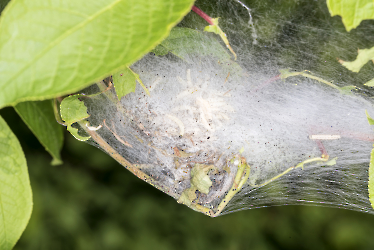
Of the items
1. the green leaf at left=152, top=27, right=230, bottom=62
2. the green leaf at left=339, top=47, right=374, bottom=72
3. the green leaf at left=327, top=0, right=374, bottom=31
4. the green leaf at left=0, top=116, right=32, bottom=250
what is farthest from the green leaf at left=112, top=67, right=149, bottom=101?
the green leaf at left=339, top=47, right=374, bottom=72

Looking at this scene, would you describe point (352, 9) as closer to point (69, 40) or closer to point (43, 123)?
point (69, 40)

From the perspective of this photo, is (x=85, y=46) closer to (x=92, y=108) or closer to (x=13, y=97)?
(x=13, y=97)

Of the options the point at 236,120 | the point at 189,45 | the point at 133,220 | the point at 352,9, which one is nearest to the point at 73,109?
the point at 189,45

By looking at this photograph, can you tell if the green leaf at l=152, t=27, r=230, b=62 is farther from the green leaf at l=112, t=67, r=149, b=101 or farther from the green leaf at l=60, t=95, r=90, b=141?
the green leaf at l=60, t=95, r=90, b=141

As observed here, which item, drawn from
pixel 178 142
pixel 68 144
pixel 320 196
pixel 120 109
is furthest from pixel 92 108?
pixel 68 144

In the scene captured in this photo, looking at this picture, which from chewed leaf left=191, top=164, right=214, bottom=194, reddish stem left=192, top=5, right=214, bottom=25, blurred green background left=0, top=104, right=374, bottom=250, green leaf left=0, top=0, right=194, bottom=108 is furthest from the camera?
blurred green background left=0, top=104, right=374, bottom=250

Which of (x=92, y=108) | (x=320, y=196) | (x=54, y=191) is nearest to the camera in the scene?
(x=92, y=108)
